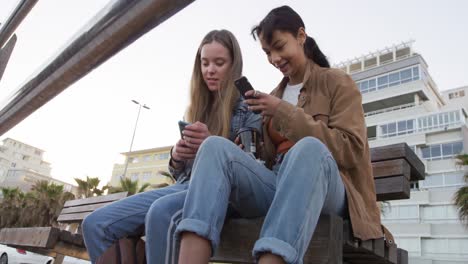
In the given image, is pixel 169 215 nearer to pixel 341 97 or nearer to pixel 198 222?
pixel 198 222

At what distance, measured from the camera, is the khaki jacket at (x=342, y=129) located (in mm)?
1310

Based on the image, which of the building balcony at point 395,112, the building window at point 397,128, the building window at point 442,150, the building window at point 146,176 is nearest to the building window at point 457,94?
the building balcony at point 395,112

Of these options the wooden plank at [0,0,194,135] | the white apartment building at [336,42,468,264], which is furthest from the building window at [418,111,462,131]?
the wooden plank at [0,0,194,135]

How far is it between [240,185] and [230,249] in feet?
→ 0.71

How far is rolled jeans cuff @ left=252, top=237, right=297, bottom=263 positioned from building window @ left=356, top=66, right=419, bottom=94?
103 ft

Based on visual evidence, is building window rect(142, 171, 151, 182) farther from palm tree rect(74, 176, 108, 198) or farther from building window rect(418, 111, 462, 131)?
building window rect(418, 111, 462, 131)

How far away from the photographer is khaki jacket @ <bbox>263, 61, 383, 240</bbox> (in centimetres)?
A: 131

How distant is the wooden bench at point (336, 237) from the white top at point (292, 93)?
50 cm

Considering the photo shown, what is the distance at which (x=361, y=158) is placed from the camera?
1406 mm

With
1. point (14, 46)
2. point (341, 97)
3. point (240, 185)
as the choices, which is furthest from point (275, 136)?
point (14, 46)

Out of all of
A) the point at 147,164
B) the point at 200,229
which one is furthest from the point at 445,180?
the point at 147,164

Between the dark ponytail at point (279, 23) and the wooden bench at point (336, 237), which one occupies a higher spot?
the dark ponytail at point (279, 23)

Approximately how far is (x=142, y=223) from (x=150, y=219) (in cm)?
28

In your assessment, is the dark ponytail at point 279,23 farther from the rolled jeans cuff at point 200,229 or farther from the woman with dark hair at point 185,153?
the rolled jeans cuff at point 200,229
